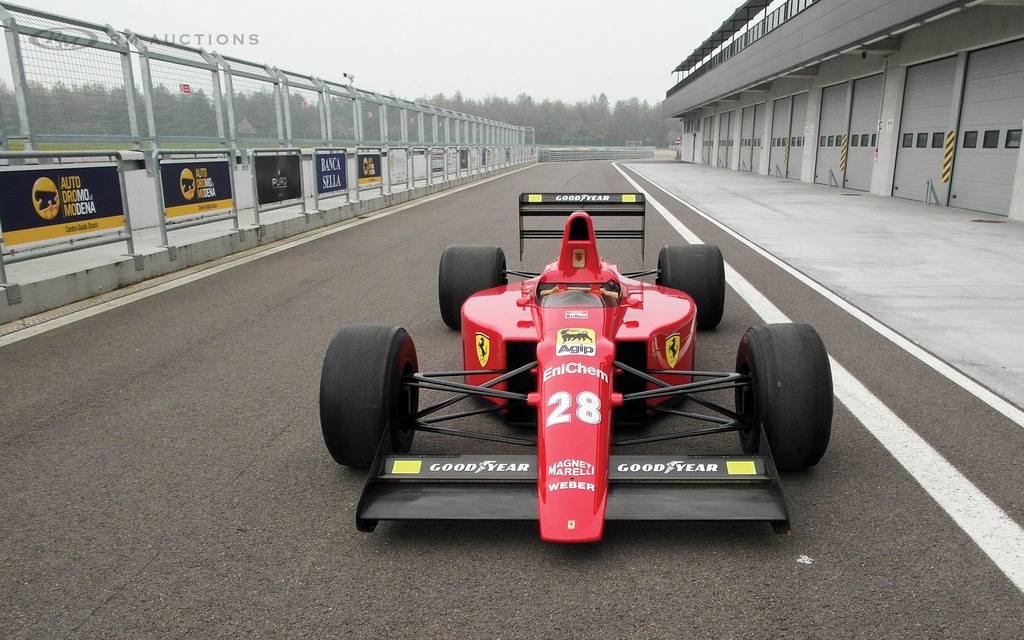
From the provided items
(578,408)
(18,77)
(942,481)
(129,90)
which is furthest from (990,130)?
(18,77)

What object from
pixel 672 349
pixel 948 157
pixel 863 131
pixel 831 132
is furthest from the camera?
pixel 831 132

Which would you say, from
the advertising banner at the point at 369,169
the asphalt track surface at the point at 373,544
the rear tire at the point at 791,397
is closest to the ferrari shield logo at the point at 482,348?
the asphalt track surface at the point at 373,544

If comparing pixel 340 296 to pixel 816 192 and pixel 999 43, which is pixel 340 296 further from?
pixel 816 192

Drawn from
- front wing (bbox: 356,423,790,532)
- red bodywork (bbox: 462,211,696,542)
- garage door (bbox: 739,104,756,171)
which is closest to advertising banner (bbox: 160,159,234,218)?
red bodywork (bbox: 462,211,696,542)

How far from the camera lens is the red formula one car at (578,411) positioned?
273cm

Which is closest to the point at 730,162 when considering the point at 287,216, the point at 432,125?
the point at 432,125

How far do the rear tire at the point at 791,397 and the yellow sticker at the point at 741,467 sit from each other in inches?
11.1

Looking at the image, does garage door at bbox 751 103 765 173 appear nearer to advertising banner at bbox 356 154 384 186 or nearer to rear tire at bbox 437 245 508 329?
advertising banner at bbox 356 154 384 186

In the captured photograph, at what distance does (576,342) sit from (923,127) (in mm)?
17625

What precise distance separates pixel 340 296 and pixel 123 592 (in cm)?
484

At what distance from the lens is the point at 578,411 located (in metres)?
2.88

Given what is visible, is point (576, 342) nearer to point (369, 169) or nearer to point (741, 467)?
point (741, 467)

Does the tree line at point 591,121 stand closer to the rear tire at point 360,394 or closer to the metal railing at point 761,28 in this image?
the metal railing at point 761,28

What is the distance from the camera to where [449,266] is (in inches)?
218
